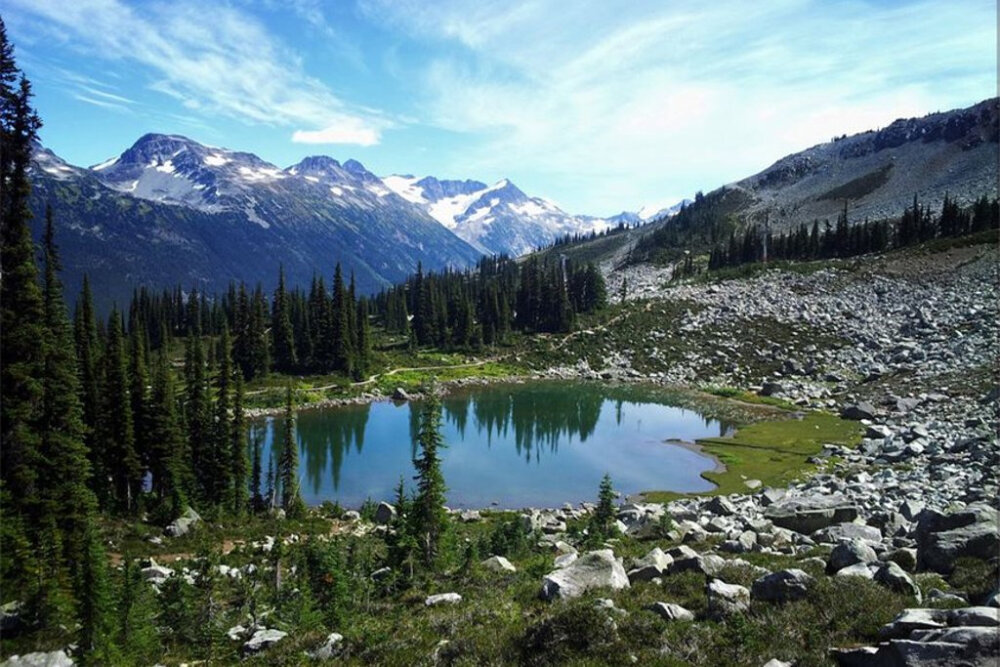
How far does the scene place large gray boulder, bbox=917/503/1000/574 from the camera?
14461 millimetres

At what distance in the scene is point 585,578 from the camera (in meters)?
16.6

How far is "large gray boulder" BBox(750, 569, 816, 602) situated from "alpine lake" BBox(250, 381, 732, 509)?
1067 inches

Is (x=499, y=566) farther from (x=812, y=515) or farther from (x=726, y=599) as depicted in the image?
(x=812, y=515)

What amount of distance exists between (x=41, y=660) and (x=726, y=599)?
18.8 meters

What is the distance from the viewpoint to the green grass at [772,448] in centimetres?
4881

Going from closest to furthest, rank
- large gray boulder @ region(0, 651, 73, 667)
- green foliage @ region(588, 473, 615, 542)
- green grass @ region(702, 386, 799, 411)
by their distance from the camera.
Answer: large gray boulder @ region(0, 651, 73, 667) < green foliage @ region(588, 473, 615, 542) < green grass @ region(702, 386, 799, 411)

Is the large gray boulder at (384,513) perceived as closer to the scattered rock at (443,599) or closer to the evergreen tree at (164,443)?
the evergreen tree at (164,443)

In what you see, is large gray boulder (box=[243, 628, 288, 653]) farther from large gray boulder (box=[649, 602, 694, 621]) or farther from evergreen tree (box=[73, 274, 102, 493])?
evergreen tree (box=[73, 274, 102, 493])

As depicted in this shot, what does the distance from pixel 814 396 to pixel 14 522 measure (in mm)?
84767

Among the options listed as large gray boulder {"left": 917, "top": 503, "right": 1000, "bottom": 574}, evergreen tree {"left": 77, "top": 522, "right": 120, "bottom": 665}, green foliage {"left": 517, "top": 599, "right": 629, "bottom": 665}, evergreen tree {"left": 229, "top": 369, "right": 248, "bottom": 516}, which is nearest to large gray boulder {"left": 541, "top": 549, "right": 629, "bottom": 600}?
green foliage {"left": 517, "top": 599, "right": 629, "bottom": 665}

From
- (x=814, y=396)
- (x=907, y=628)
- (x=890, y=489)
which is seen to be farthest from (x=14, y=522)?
(x=814, y=396)

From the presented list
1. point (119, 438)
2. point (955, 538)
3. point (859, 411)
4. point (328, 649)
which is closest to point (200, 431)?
point (119, 438)

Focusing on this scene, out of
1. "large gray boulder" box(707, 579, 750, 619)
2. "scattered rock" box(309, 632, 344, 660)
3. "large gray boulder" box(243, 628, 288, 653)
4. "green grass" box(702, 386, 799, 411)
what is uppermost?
"large gray boulder" box(707, 579, 750, 619)

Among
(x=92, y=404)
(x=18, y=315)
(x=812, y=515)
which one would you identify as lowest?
(x=812, y=515)
